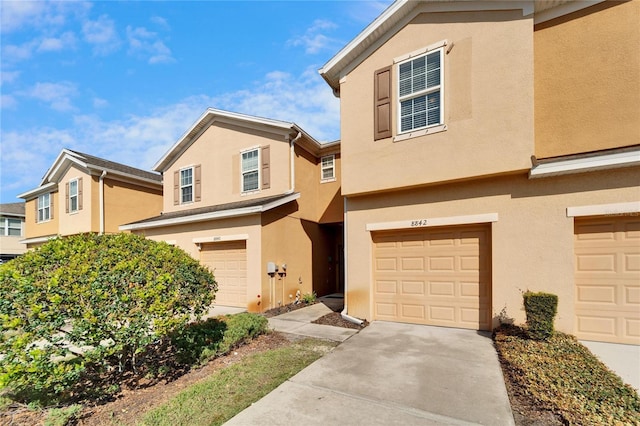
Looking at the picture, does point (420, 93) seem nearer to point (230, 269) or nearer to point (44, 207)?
point (230, 269)

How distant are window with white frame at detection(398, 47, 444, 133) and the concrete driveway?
515 centimetres

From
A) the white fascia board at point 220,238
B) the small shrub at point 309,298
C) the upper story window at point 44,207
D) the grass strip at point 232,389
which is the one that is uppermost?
the upper story window at point 44,207

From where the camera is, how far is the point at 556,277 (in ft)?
19.6

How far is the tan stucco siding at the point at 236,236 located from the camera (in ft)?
32.8

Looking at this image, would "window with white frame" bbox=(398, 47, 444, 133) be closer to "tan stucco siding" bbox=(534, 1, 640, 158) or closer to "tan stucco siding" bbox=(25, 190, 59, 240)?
"tan stucco siding" bbox=(534, 1, 640, 158)

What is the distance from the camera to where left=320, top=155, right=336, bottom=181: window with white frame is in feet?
42.4

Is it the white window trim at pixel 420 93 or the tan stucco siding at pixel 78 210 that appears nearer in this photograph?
the white window trim at pixel 420 93

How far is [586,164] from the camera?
576 centimetres

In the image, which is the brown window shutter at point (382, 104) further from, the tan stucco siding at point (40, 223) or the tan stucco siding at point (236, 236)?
the tan stucco siding at point (40, 223)

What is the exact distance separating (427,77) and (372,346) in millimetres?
6455

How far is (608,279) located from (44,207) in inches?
1063

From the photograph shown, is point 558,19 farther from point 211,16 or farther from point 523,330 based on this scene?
point 211,16

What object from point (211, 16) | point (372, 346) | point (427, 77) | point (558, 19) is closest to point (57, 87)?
point (211, 16)

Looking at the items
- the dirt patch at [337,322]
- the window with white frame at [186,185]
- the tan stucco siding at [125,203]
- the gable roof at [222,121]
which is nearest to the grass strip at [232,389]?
the dirt patch at [337,322]
